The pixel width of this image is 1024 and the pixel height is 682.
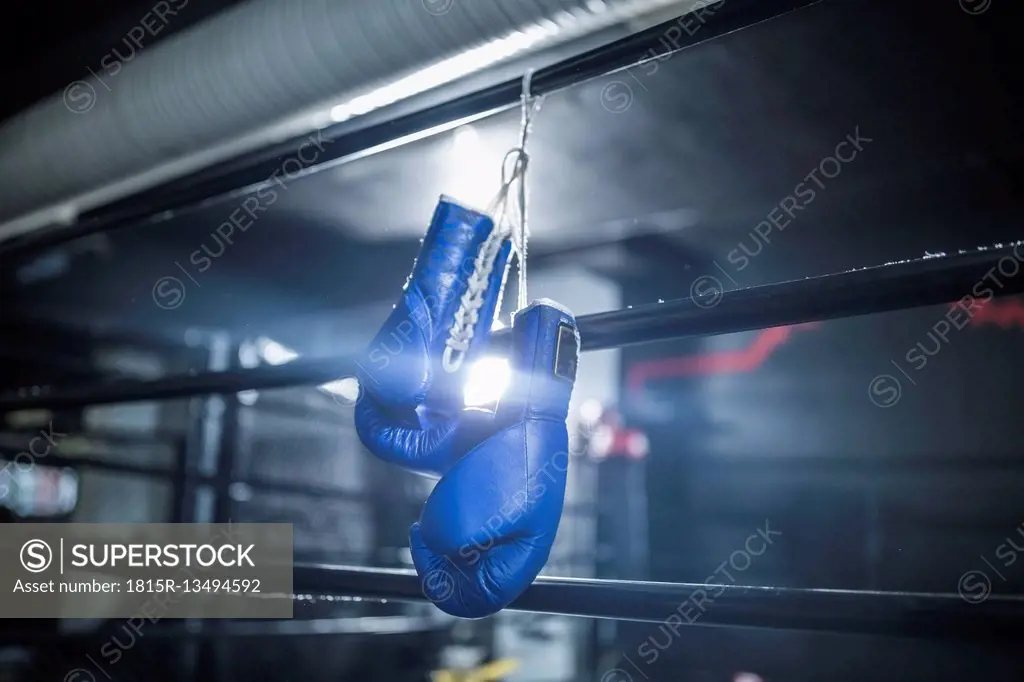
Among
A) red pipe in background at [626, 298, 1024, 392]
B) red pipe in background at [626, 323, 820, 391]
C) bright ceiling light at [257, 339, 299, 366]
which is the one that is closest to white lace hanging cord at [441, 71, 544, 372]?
bright ceiling light at [257, 339, 299, 366]

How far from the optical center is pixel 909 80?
2.05m

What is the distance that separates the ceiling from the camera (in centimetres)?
197

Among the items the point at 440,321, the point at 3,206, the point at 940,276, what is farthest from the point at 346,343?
the point at 940,276

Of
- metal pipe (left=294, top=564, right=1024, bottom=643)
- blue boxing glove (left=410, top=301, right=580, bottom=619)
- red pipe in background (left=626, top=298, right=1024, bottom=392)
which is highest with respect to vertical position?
red pipe in background (left=626, top=298, right=1024, bottom=392)

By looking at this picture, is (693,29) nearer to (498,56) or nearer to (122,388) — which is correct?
(498,56)

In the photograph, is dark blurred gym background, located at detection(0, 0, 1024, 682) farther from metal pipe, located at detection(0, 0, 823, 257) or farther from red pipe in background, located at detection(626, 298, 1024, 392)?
metal pipe, located at detection(0, 0, 823, 257)

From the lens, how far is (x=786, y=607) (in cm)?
72

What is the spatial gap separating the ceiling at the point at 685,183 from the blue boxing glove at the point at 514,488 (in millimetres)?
1406

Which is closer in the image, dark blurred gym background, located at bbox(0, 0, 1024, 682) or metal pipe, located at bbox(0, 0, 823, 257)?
metal pipe, located at bbox(0, 0, 823, 257)

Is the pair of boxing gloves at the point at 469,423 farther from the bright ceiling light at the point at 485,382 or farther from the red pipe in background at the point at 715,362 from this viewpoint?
the red pipe in background at the point at 715,362

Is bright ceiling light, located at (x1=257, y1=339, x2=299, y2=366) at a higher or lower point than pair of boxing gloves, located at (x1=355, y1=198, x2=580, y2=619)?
higher

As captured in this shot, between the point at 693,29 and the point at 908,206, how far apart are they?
2.79 meters

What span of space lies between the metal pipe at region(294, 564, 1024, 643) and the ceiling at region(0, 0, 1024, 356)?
149 cm

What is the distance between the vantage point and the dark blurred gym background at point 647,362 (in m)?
2.14
